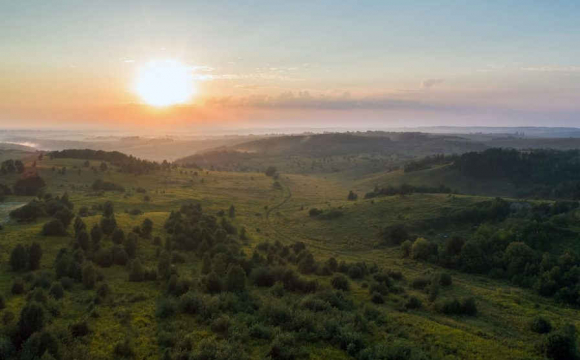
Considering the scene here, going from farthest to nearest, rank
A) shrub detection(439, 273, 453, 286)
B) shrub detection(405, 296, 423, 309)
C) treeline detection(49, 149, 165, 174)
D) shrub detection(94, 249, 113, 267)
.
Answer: treeline detection(49, 149, 165, 174), shrub detection(439, 273, 453, 286), shrub detection(94, 249, 113, 267), shrub detection(405, 296, 423, 309)

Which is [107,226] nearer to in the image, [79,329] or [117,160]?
[79,329]

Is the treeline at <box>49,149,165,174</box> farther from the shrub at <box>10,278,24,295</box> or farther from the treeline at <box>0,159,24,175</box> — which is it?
the shrub at <box>10,278,24,295</box>

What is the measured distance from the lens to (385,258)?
206 feet

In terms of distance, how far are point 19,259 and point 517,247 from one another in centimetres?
6495

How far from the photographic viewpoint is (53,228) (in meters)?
51.8

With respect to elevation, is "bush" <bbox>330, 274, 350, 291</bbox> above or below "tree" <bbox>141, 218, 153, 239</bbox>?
below

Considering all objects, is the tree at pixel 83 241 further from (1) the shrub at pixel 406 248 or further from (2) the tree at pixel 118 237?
(1) the shrub at pixel 406 248

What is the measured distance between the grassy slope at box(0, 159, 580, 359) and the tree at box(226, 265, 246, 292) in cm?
793

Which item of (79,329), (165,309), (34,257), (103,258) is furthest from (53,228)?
(79,329)

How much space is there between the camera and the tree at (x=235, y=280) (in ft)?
132

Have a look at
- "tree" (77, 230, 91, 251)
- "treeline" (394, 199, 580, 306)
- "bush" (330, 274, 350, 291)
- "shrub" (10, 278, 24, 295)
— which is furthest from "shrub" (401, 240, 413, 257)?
"shrub" (10, 278, 24, 295)

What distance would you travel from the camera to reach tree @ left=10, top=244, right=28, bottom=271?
40844 millimetres

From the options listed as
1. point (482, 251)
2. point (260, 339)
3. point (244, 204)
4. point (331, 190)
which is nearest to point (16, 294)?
point (260, 339)

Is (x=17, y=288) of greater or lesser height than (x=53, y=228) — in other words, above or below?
below
